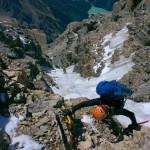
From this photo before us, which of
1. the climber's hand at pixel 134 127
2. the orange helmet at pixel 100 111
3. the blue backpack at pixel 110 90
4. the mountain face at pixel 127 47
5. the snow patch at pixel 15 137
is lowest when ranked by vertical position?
the mountain face at pixel 127 47

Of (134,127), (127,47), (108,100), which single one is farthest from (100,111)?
(127,47)

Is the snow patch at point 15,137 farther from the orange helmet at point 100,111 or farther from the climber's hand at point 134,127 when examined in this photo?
the climber's hand at point 134,127

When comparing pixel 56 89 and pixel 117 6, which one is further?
pixel 117 6

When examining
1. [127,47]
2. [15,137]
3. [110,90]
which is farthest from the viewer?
[127,47]

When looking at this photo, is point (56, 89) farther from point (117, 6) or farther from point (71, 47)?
point (71, 47)

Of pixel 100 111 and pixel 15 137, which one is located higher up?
pixel 100 111

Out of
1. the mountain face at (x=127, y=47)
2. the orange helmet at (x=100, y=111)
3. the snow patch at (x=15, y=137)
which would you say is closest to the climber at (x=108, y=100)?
the orange helmet at (x=100, y=111)

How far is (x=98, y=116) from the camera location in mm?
11141

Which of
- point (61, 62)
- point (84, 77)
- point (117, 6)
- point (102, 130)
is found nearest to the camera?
point (102, 130)

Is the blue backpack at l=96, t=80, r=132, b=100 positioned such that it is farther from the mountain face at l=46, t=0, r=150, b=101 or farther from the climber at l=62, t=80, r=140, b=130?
the mountain face at l=46, t=0, r=150, b=101

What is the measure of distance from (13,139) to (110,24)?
3610cm

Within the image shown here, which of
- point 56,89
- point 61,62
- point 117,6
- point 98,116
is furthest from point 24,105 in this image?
point 61,62

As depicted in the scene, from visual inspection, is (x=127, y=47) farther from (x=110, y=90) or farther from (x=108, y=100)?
(x=110, y=90)

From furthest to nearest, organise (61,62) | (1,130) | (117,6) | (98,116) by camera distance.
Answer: (61,62)
(117,6)
(98,116)
(1,130)
